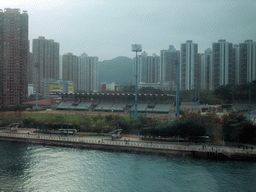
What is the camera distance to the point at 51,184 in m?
8.35

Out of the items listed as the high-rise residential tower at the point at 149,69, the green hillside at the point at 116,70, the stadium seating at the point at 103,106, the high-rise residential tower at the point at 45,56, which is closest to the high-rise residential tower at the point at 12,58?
the stadium seating at the point at 103,106

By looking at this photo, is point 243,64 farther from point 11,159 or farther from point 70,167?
point 11,159

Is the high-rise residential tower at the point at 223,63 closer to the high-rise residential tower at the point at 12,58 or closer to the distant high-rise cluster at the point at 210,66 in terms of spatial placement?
the distant high-rise cluster at the point at 210,66

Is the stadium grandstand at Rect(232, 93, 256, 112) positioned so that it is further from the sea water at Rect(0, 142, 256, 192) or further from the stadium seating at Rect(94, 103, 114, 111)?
the stadium seating at Rect(94, 103, 114, 111)

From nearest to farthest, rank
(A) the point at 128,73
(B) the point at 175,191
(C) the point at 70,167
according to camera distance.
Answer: (B) the point at 175,191
(C) the point at 70,167
(A) the point at 128,73

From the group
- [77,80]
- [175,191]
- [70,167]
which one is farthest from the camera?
[77,80]

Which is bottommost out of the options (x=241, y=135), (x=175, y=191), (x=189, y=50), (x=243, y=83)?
(x=175, y=191)

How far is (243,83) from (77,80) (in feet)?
127

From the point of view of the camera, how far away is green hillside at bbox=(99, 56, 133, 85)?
63.1 m

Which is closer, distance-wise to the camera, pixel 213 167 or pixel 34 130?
pixel 213 167

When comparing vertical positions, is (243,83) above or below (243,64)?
below

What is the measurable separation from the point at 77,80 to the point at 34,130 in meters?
36.4

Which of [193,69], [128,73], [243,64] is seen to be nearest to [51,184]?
[243,64]

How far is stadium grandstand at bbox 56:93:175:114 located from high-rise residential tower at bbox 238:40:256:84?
7752mm
